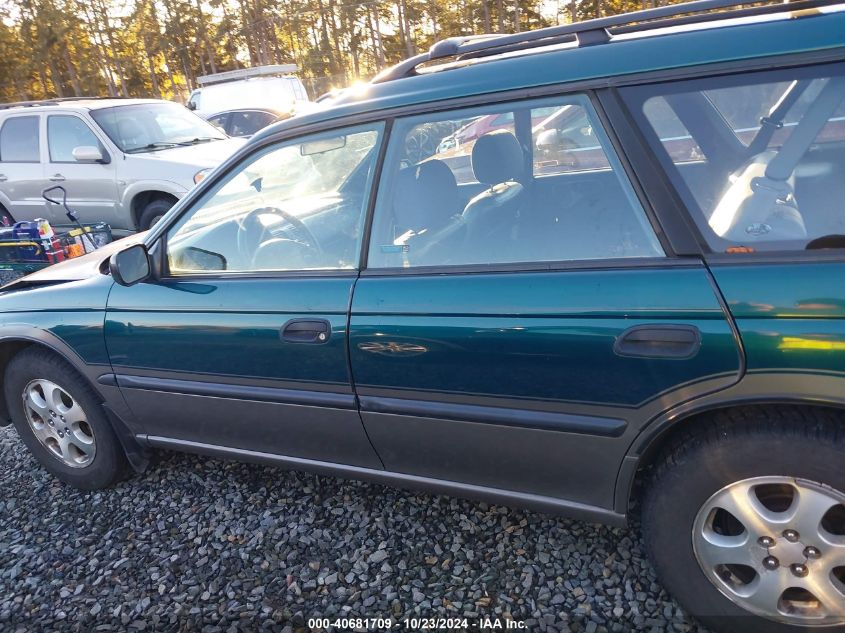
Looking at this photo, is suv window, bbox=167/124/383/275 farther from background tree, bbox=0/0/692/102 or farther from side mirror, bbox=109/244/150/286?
background tree, bbox=0/0/692/102

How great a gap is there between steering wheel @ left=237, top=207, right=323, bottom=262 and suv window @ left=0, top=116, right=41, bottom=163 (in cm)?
702

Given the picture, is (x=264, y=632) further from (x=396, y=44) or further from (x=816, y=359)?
(x=396, y=44)

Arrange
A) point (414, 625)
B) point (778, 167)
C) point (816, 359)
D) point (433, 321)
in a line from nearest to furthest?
1. point (816, 359)
2. point (778, 167)
3. point (433, 321)
4. point (414, 625)

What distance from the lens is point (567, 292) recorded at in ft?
6.02

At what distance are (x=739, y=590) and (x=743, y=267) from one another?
39.6 inches

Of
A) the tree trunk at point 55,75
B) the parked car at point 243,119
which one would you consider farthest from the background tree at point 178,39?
the parked car at point 243,119

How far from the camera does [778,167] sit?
6.03 feet

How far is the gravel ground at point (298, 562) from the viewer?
221 centimetres

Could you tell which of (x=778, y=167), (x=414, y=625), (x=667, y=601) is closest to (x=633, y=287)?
(x=778, y=167)

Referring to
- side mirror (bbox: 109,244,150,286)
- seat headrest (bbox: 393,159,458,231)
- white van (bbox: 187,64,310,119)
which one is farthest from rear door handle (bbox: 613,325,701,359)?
white van (bbox: 187,64,310,119)

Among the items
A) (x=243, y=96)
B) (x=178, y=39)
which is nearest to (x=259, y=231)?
(x=243, y=96)

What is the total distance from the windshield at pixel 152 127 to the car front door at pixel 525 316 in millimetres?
6460

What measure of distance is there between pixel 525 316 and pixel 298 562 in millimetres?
1449

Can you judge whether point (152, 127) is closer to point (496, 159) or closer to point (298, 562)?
point (496, 159)
